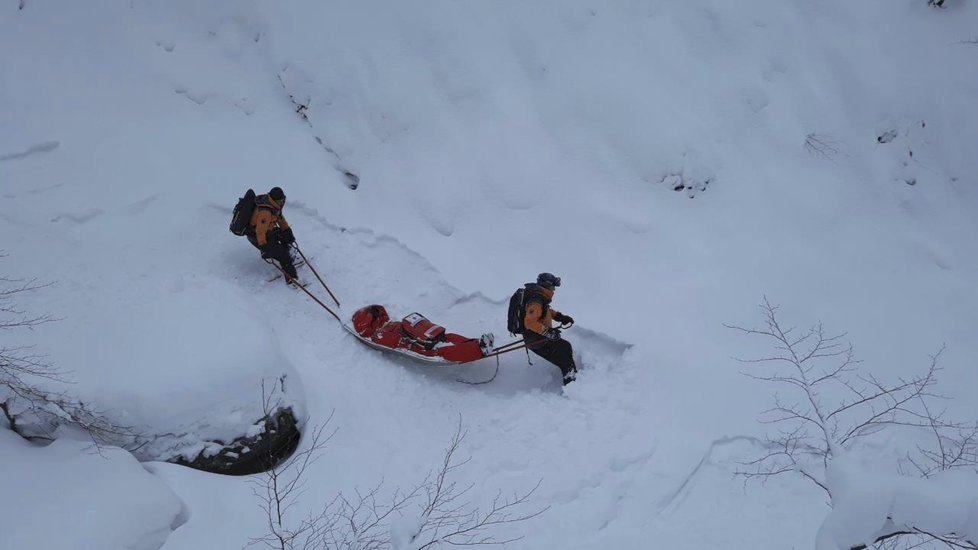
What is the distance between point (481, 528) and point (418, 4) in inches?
357

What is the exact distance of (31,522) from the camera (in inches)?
182

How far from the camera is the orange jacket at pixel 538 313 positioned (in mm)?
6828

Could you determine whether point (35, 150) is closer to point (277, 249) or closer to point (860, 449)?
point (277, 249)

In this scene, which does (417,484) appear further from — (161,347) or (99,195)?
(99,195)

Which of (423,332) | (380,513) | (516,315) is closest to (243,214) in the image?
(423,332)

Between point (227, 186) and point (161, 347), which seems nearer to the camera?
point (161, 347)

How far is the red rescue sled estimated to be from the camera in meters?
7.14

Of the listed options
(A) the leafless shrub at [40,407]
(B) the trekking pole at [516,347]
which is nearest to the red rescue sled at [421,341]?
(B) the trekking pole at [516,347]

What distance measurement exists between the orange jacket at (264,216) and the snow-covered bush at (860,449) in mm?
6343

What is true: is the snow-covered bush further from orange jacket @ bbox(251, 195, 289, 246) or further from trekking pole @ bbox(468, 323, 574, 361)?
orange jacket @ bbox(251, 195, 289, 246)

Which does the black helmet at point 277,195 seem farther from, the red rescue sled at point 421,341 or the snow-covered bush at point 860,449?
the snow-covered bush at point 860,449

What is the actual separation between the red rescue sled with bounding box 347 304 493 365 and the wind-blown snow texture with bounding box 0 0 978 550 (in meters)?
0.31

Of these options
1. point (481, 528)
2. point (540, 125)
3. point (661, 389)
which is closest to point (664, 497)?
point (661, 389)

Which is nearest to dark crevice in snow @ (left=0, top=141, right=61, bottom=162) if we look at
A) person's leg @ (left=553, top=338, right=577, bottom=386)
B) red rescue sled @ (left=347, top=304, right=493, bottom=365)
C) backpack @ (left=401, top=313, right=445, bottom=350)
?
red rescue sled @ (left=347, top=304, right=493, bottom=365)
